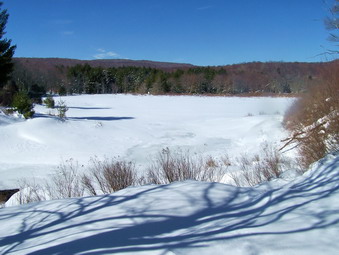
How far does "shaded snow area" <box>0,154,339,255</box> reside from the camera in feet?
8.48

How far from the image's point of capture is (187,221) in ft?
10.6

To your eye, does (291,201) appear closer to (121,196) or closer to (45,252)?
(121,196)

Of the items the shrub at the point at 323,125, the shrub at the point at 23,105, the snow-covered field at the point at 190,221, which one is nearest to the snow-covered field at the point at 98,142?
the shrub at the point at 23,105

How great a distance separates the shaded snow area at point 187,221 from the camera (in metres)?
2.58

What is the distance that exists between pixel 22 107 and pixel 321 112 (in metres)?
17.4

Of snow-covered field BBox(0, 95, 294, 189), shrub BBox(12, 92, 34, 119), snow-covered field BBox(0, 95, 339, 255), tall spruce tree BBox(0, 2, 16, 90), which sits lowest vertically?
snow-covered field BBox(0, 95, 294, 189)

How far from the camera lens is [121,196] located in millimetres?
4328

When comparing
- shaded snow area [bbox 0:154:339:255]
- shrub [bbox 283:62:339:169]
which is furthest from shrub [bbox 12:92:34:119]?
shaded snow area [bbox 0:154:339:255]

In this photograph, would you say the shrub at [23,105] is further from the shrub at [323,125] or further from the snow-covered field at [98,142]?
the shrub at [323,125]

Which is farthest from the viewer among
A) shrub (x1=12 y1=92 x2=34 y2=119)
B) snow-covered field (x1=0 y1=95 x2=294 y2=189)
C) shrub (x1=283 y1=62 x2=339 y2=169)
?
shrub (x1=12 y1=92 x2=34 y2=119)

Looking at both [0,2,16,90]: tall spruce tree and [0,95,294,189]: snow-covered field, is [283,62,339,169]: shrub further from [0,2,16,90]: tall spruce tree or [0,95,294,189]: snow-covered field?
[0,2,16,90]: tall spruce tree

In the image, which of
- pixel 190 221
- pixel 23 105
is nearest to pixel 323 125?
pixel 190 221

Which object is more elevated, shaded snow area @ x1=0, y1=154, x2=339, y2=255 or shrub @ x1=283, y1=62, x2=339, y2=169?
shrub @ x1=283, y1=62, x2=339, y2=169

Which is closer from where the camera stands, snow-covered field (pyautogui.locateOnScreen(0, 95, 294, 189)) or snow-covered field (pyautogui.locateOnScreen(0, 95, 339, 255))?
snow-covered field (pyautogui.locateOnScreen(0, 95, 339, 255))
